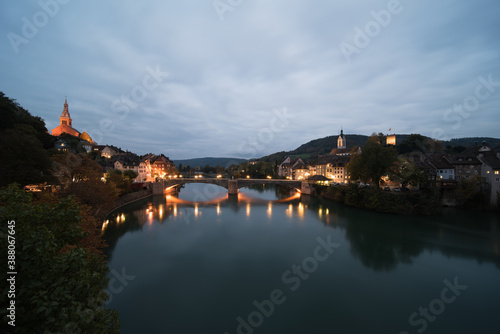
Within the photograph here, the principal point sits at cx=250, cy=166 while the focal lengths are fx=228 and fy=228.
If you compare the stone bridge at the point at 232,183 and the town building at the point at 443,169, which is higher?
the town building at the point at 443,169

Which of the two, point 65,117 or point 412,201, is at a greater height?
point 65,117

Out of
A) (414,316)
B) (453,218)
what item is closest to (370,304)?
(414,316)

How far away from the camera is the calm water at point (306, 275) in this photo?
965 cm

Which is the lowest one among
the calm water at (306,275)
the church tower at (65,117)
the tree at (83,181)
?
the calm water at (306,275)

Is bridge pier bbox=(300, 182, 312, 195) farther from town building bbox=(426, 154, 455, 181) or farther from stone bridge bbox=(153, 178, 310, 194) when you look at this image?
town building bbox=(426, 154, 455, 181)

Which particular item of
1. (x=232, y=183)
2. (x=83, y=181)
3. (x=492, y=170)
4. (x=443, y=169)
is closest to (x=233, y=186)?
(x=232, y=183)

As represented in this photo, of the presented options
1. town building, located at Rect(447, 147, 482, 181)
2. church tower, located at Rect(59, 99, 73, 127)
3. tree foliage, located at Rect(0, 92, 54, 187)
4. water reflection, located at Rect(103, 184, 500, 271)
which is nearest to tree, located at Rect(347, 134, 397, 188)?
water reflection, located at Rect(103, 184, 500, 271)

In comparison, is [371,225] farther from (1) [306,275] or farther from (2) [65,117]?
(2) [65,117]

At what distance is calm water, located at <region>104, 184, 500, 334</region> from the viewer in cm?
965

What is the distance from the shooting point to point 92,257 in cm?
732

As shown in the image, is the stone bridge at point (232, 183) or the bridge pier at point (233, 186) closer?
the stone bridge at point (232, 183)

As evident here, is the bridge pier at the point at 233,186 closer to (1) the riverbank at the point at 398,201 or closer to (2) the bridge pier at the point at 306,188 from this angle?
(2) the bridge pier at the point at 306,188

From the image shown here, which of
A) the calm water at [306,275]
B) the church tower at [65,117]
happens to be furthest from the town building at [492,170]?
the church tower at [65,117]

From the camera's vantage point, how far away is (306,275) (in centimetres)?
1351
